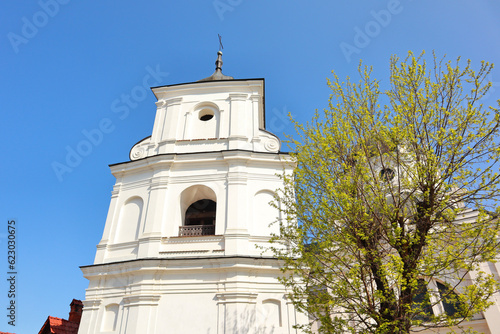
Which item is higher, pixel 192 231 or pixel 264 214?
pixel 264 214

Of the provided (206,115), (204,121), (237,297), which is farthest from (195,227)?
(206,115)

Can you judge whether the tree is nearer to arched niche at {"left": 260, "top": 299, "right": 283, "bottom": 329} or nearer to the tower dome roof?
arched niche at {"left": 260, "top": 299, "right": 283, "bottom": 329}

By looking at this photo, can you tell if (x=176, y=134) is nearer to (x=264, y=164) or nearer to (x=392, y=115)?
(x=264, y=164)

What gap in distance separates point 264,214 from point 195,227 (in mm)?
2955

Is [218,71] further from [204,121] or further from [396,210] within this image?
[396,210]

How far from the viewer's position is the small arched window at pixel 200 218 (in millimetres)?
13719

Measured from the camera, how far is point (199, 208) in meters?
15.9

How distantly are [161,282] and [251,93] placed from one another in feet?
33.2

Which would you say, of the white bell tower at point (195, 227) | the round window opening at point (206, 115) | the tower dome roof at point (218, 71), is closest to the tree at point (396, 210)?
the white bell tower at point (195, 227)

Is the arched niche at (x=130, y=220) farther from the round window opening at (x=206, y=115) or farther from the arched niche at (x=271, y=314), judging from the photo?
the arched niche at (x=271, y=314)

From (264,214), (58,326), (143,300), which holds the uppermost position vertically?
(264,214)

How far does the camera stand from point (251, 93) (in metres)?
17.2

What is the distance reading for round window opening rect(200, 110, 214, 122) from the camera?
1722 cm

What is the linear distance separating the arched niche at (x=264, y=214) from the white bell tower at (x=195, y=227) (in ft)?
0.14
